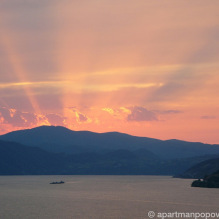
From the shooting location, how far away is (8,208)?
196 meters

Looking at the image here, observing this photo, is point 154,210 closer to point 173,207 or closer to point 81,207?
point 173,207

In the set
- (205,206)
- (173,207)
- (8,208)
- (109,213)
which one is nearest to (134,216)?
(109,213)

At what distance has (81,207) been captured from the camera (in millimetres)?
197125

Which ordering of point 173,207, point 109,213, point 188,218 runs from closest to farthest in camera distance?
point 188,218
point 109,213
point 173,207

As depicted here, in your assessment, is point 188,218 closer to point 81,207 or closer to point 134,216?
point 134,216

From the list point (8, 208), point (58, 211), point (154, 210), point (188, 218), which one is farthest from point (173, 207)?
point (8, 208)

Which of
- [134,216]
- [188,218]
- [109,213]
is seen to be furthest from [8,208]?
[188,218]

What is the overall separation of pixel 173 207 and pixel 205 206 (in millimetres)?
14741

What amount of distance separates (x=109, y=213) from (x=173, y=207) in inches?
1324

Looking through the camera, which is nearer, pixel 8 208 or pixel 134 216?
pixel 134 216

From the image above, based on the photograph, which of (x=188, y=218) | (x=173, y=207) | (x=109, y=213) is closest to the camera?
(x=188, y=218)

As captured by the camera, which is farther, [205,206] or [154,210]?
[205,206]

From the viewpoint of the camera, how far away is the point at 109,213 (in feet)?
568

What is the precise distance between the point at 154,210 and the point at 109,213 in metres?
20.5
